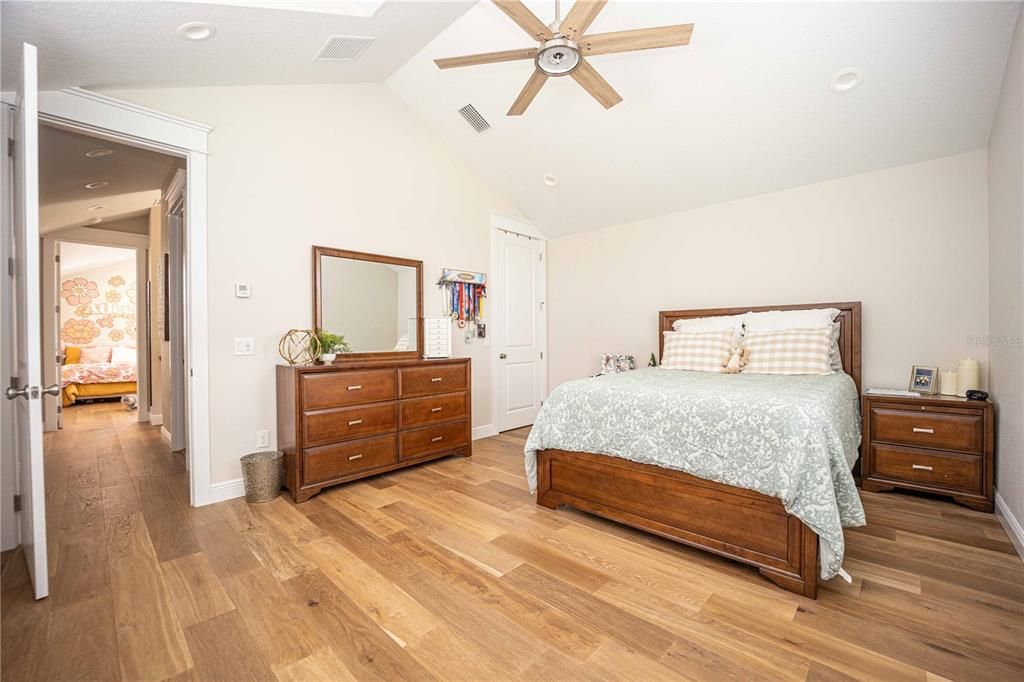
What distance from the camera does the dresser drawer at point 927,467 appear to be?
2727 mm

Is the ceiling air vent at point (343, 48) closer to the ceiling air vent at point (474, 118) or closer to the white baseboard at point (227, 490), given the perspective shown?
the ceiling air vent at point (474, 118)

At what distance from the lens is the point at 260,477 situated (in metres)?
2.97

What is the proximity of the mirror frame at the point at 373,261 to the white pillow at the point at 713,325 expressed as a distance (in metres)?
2.39

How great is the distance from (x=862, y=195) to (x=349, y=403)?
4199 mm

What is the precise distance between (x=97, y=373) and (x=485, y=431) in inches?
273

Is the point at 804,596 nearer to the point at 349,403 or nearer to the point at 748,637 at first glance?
the point at 748,637

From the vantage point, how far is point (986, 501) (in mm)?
2664

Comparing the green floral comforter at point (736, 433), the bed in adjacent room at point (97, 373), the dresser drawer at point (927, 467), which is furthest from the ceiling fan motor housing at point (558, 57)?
the bed in adjacent room at point (97, 373)

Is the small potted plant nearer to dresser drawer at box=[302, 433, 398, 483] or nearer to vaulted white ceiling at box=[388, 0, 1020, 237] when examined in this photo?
dresser drawer at box=[302, 433, 398, 483]

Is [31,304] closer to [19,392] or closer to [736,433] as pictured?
[19,392]

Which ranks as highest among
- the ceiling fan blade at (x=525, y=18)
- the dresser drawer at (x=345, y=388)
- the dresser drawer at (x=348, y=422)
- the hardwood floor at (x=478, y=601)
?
the ceiling fan blade at (x=525, y=18)

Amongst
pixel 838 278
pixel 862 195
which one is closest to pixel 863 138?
pixel 862 195

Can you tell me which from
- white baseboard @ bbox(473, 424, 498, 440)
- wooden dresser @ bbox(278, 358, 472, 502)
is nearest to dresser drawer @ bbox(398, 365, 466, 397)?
wooden dresser @ bbox(278, 358, 472, 502)

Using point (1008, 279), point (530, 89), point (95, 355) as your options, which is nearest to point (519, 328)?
point (530, 89)
